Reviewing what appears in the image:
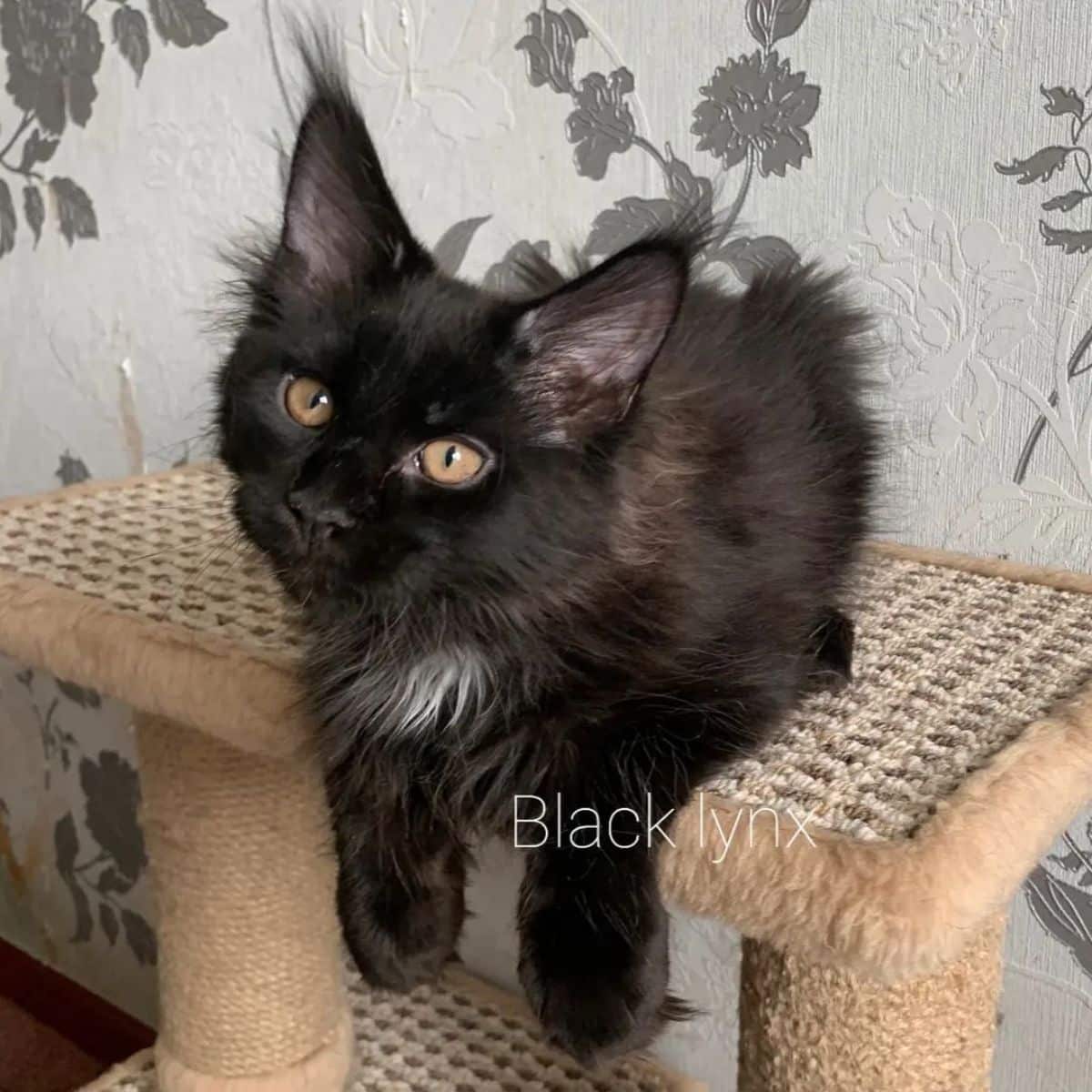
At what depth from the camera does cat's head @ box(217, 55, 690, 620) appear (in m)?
0.68

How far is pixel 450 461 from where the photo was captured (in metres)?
0.69

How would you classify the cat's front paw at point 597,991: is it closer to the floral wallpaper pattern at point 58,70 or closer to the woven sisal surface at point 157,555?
the woven sisal surface at point 157,555

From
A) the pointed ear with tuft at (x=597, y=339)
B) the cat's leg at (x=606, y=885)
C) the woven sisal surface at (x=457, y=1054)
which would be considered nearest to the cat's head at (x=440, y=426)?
the pointed ear with tuft at (x=597, y=339)

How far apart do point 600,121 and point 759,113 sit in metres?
0.19

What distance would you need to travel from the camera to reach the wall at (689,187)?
1.13 m

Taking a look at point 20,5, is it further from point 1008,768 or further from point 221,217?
point 1008,768

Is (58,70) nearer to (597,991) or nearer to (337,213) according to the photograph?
(337,213)

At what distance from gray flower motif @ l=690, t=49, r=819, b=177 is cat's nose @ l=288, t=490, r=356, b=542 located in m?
0.76

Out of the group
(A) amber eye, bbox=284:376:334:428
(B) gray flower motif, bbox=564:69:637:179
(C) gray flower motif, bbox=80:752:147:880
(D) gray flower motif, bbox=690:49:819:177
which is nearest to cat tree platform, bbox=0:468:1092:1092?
(A) amber eye, bbox=284:376:334:428

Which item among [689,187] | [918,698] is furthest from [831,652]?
[689,187]

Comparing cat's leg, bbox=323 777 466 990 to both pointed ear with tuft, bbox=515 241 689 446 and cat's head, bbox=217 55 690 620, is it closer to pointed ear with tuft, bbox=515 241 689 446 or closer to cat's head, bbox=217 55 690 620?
cat's head, bbox=217 55 690 620

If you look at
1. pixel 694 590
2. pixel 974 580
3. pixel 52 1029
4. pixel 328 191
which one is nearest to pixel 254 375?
pixel 328 191

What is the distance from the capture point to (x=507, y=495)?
692 mm

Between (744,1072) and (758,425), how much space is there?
0.49 metres
